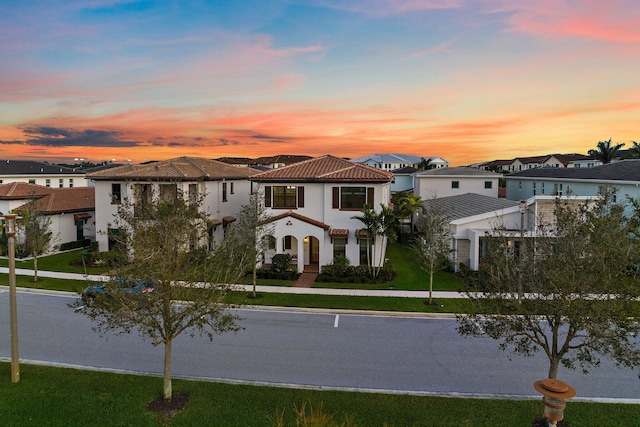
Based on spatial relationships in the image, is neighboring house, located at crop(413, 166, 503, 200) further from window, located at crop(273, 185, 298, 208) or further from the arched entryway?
window, located at crop(273, 185, 298, 208)

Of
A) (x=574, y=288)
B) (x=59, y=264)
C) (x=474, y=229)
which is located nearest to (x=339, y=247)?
(x=474, y=229)

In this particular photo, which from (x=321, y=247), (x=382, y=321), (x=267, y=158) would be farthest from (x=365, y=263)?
(x=267, y=158)

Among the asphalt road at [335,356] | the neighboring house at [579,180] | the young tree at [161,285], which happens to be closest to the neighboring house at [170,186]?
the asphalt road at [335,356]

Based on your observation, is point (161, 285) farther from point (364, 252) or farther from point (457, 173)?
point (457, 173)

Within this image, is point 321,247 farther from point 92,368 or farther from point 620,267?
point 620,267

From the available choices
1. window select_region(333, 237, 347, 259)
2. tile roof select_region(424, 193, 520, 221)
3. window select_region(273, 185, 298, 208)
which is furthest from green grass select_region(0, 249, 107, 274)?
tile roof select_region(424, 193, 520, 221)

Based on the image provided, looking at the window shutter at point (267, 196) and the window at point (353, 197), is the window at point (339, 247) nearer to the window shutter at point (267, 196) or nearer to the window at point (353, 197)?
the window at point (353, 197)
